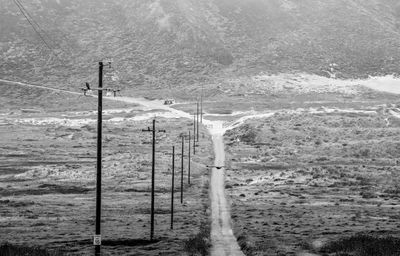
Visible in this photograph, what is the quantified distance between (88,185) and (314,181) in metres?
33.6

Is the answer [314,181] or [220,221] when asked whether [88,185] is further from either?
[314,181]

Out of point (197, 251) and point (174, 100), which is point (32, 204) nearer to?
point (197, 251)

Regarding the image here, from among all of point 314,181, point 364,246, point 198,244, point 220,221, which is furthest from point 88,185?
point 364,246

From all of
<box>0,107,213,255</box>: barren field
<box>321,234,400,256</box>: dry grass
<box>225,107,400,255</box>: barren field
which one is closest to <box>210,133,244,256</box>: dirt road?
<box>225,107,400,255</box>: barren field

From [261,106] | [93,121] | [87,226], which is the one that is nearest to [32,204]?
[87,226]

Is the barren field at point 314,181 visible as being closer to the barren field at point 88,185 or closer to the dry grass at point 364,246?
the dry grass at point 364,246

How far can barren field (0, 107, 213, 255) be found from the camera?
51062mm

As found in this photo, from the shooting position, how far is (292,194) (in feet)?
256

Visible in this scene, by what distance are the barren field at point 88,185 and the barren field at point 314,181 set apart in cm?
640

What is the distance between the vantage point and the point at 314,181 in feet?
284

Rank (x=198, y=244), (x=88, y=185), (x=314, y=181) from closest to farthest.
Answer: (x=198, y=244) → (x=88, y=185) → (x=314, y=181)

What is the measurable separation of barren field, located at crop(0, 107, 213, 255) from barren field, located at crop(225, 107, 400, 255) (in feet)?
21.0

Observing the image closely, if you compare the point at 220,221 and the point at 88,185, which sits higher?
the point at 88,185

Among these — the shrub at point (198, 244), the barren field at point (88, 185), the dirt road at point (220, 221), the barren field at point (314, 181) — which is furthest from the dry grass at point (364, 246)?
the barren field at point (88, 185)
